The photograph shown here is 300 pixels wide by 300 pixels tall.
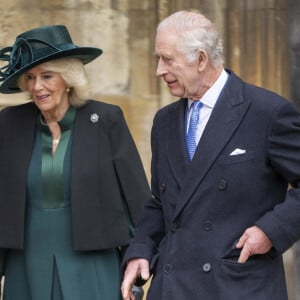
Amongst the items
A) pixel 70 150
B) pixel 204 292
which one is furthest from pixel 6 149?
pixel 204 292

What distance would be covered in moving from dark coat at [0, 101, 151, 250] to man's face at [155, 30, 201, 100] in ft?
3.45

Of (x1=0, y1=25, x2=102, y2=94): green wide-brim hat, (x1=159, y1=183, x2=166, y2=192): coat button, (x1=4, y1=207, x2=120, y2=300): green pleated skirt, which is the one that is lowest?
(x1=4, y1=207, x2=120, y2=300): green pleated skirt

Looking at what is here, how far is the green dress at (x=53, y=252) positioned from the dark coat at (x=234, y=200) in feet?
3.23

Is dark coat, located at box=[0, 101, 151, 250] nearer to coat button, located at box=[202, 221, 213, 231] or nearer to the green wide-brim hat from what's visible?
the green wide-brim hat

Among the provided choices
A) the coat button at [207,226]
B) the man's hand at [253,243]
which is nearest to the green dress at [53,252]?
the coat button at [207,226]

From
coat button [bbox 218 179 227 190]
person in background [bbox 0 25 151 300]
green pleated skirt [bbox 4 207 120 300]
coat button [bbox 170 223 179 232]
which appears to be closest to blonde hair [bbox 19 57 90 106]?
person in background [bbox 0 25 151 300]

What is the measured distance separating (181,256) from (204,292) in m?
0.17

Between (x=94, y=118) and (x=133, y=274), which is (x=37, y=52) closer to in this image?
(x=94, y=118)

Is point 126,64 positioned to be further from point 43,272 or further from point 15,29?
point 43,272

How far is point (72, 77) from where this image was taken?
571cm

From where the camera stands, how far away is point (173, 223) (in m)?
4.71

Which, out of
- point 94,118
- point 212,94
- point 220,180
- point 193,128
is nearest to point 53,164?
point 94,118

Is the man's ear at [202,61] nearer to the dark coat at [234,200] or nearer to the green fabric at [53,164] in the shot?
the dark coat at [234,200]

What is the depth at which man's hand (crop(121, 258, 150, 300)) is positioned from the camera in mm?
4871
